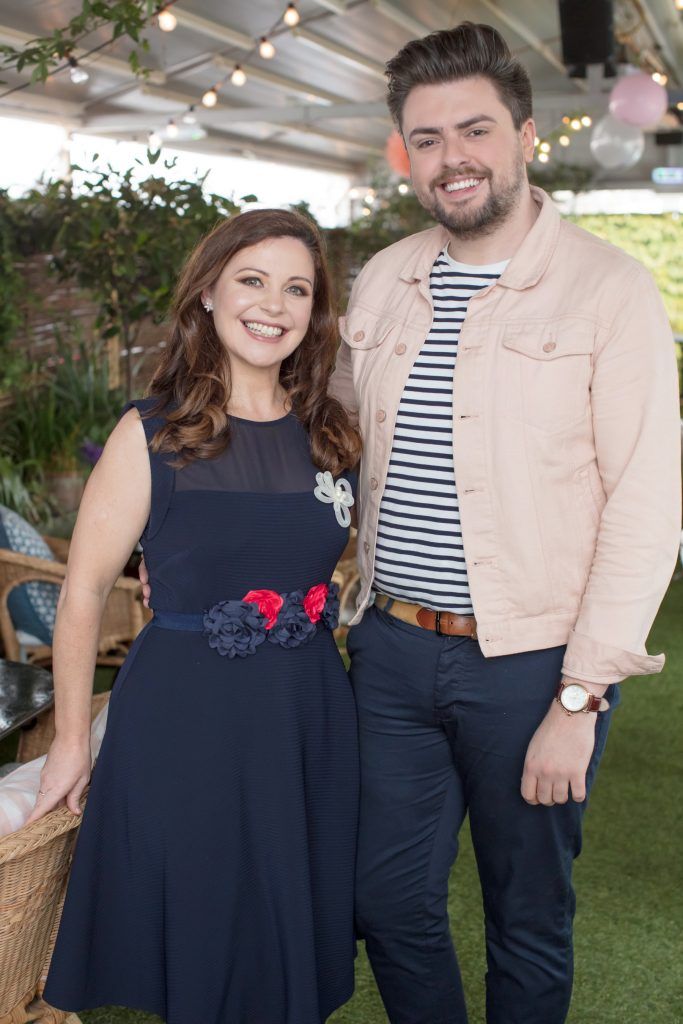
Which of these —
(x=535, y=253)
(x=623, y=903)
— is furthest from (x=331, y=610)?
(x=623, y=903)

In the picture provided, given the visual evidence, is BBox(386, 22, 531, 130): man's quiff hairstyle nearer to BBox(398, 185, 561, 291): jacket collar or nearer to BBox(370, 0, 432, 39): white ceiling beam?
BBox(398, 185, 561, 291): jacket collar

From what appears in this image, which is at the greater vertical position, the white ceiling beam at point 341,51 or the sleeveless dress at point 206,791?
the white ceiling beam at point 341,51

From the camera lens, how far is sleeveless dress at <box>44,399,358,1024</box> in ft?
6.10

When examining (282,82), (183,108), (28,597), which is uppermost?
(282,82)

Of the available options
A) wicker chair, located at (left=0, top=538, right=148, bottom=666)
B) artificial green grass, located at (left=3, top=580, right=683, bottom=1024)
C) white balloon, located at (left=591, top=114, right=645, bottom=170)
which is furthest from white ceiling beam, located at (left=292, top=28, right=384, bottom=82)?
artificial green grass, located at (left=3, top=580, right=683, bottom=1024)

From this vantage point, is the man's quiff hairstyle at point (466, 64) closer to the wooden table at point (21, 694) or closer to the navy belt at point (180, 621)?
the navy belt at point (180, 621)

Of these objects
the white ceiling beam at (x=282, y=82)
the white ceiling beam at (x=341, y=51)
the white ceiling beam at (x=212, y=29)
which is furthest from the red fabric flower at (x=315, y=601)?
the white ceiling beam at (x=282, y=82)

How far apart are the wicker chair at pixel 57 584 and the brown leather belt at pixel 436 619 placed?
5.53 ft

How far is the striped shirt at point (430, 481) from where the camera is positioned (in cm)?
193

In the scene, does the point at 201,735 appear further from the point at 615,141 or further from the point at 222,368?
the point at 615,141

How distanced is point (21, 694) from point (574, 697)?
1.44 m

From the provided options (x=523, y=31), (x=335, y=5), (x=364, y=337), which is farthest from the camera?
(x=523, y=31)

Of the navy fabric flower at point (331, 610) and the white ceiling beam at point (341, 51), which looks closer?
the navy fabric flower at point (331, 610)

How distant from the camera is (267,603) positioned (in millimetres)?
1891
